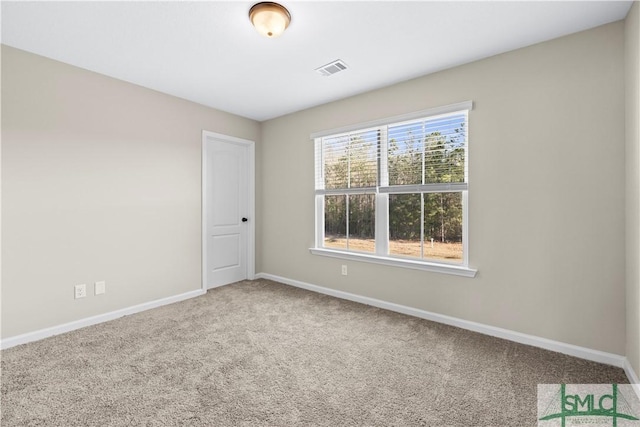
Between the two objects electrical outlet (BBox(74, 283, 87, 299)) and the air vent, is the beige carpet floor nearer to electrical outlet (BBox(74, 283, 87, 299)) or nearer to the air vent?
electrical outlet (BBox(74, 283, 87, 299))

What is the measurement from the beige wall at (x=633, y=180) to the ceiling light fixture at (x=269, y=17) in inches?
88.1

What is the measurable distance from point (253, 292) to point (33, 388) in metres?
Answer: 2.30

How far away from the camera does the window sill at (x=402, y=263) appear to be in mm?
2836

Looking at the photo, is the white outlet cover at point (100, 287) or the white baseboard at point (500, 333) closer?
the white baseboard at point (500, 333)

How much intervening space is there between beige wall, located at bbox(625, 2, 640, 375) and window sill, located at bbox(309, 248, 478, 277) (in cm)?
102

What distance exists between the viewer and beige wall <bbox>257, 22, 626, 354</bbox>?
7.16 feet

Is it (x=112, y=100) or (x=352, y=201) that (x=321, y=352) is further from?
(x=112, y=100)

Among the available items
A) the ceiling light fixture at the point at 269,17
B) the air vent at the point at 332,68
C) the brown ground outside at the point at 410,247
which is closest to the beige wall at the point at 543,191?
the brown ground outside at the point at 410,247

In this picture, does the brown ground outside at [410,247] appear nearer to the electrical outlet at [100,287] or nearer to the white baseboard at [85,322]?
the white baseboard at [85,322]

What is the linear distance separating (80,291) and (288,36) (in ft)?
10.0

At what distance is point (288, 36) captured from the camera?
237cm

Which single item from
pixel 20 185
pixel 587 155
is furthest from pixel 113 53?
pixel 587 155

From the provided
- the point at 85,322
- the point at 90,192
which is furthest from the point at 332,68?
the point at 85,322

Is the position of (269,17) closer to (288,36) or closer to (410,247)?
A: (288,36)
